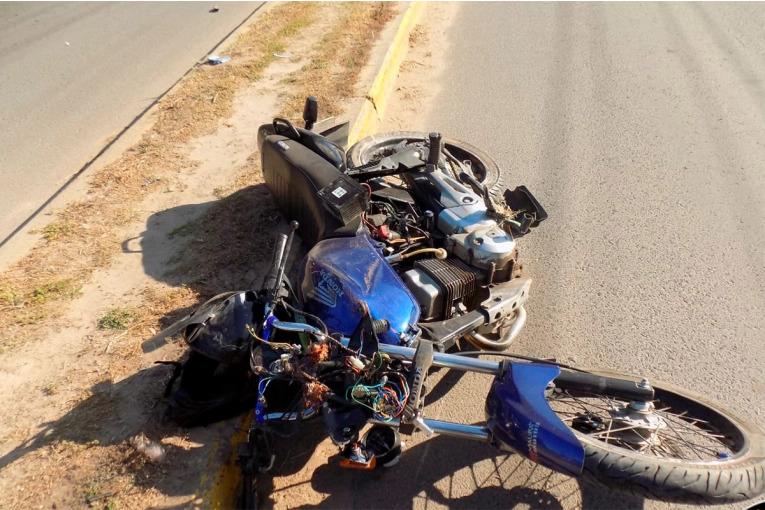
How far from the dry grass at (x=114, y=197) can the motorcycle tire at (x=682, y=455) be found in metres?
3.73

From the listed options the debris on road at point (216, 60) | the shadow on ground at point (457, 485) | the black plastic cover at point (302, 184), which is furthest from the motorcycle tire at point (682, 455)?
A: the debris on road at point (216, 60)

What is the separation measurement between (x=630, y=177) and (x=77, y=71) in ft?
25.8

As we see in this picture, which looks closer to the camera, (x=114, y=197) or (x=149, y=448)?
(x=149, y=448)

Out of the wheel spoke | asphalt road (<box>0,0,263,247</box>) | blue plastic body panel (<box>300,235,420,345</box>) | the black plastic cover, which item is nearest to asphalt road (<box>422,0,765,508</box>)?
the wheel spoke

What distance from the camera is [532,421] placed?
274cm

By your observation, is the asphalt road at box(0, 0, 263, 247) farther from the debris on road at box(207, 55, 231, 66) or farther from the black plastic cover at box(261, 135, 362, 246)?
the black plastic cover at box(261, 135, 362, 246)

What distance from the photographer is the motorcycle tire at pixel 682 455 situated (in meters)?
2.61

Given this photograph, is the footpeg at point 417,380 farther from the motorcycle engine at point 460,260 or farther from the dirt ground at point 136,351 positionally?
the dirt ground at point 136,351

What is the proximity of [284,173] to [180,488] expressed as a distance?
7.80ft

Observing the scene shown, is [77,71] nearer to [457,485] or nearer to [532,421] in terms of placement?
[457,485]

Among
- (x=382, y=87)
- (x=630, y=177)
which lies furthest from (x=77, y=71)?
(x=630, y=177)

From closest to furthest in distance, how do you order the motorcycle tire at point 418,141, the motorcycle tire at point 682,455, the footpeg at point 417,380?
the motorcycle tire at point 682,455, the footpeg at point 417,380, the motorcycle tire at point 418,141

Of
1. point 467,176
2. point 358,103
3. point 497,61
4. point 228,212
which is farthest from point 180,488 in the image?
point 497,61

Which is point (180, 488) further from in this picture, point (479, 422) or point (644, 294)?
point (644, 294)
